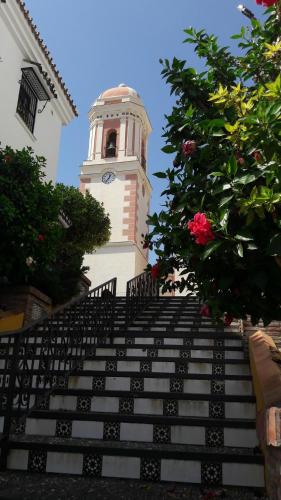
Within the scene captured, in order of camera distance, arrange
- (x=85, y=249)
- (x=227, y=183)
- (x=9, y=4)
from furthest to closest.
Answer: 1. (x=85, y=249)
2. (x=9, y=4)
3. (x=227, y=183)

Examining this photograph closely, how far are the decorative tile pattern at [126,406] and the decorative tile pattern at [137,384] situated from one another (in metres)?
0.37

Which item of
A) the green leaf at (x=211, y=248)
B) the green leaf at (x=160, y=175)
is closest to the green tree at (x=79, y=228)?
the green leaf at (x=160, y=175)

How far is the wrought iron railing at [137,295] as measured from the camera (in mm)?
8703

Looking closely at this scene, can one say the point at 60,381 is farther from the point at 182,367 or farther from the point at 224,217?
the point at 224,217

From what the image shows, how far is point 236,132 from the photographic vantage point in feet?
9.74

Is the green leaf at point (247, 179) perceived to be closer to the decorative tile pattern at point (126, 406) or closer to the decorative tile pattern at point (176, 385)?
the decorative tile pattern at point (126, 406)

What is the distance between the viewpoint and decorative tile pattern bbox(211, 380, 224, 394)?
517 cm

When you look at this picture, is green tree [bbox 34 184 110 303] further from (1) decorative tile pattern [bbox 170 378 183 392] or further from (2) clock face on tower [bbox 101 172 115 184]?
(2) clock face on tower [bbox 101 172 115 184]

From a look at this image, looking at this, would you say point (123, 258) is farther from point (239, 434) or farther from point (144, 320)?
point (239, 434)

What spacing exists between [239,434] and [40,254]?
448 cm

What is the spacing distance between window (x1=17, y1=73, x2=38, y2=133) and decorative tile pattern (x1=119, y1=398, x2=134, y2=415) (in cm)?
853

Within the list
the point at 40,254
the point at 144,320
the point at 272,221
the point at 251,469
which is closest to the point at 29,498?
the point at 251,469

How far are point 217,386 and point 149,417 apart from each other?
1077 mm

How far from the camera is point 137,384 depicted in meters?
5.36
